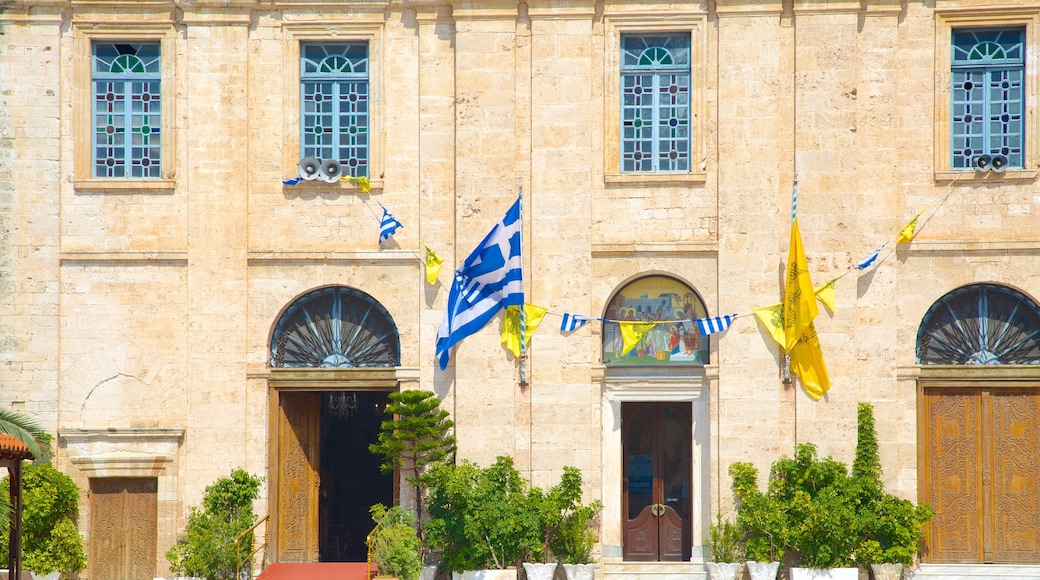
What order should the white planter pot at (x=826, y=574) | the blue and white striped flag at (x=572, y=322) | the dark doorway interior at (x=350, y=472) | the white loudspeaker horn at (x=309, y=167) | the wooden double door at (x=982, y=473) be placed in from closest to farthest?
the white planter pot at (x=826, y=574) → the wooden double door at (x=982, y=473) → the blue and white striped flag at (x=572, y=322) → the white loudspeaker horn at (x=309, y=167) → the dark doorway interior at (x=350, y=472)

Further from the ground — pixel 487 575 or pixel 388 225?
pixel 388 225

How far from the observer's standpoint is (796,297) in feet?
75.0

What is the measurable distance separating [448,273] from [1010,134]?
8623mm

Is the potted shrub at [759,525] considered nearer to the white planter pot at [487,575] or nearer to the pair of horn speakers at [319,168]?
the white planter pot at [487,575]

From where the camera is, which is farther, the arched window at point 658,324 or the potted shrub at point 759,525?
the arched window at point 658,324

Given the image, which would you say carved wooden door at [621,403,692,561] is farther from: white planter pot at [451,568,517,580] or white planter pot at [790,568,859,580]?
white planter pot at [451,568,517,580]

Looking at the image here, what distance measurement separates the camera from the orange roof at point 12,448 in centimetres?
1891

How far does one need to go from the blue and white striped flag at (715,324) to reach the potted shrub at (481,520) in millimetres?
3472

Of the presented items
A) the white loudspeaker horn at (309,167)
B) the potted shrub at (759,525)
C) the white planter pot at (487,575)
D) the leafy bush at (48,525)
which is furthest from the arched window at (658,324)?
the leafy bush at (48,525)

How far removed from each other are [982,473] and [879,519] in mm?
1898

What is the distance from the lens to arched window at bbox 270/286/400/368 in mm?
24047

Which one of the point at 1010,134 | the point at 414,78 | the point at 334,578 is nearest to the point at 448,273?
the point at 414,78

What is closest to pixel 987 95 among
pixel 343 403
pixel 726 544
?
pixel 726 544

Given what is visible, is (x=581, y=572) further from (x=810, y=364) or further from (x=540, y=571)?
(x=810, y=364)
